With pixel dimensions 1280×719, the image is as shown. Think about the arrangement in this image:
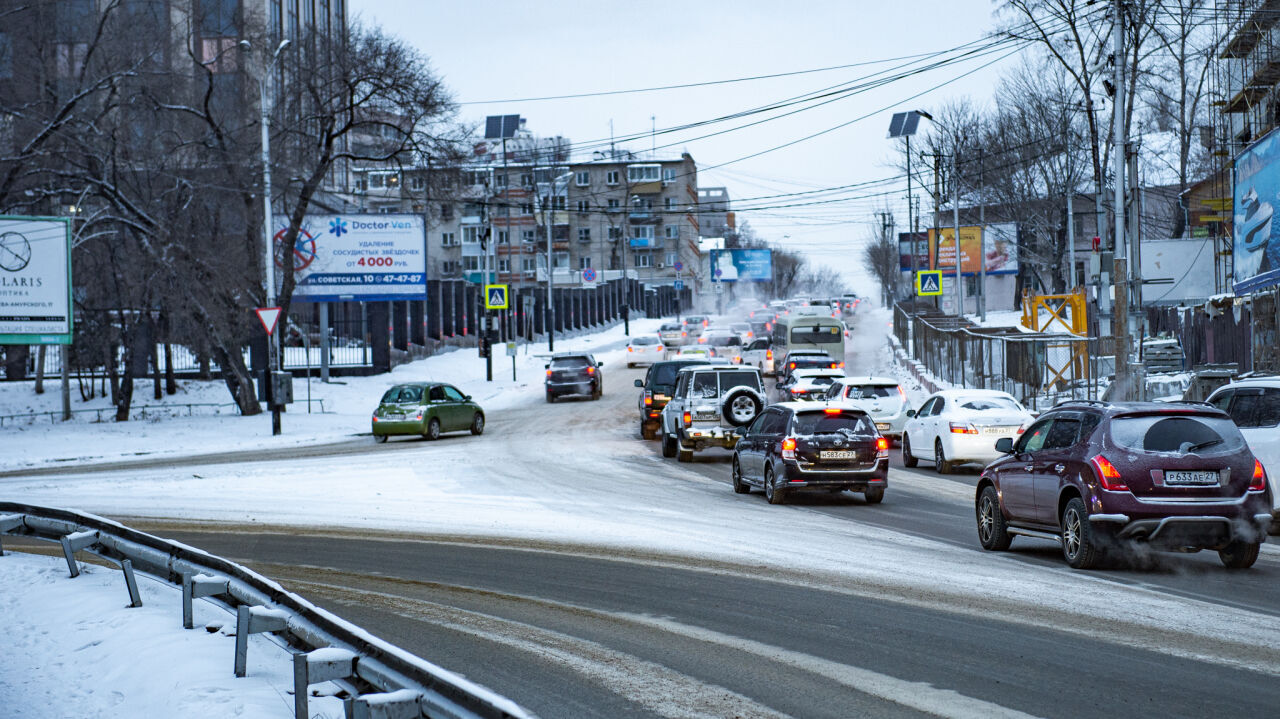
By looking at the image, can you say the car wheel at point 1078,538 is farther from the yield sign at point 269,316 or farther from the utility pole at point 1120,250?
the yield sign at point 269,316

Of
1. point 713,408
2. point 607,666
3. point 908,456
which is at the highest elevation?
point 713,408

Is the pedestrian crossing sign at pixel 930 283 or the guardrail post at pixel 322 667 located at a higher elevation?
the pedestrian crossing sign at pixel 930 283

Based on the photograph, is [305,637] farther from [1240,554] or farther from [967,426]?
[967,426]

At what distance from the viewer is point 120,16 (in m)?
41.4

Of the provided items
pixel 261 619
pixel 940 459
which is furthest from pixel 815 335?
pixel 261 619

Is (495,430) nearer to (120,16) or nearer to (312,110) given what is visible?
(312,110)

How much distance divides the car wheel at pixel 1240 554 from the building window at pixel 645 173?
13508 cm

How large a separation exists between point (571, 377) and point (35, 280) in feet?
63.7

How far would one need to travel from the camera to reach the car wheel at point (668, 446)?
28.3m

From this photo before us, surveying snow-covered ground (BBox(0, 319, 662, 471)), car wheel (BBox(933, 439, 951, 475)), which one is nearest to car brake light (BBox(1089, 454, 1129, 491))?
car wheel (BBox(933, 439, 951, 475))

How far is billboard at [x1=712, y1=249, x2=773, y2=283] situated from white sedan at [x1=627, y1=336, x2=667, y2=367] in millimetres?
66130

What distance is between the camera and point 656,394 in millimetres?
34281

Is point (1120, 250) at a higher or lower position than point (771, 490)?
higher

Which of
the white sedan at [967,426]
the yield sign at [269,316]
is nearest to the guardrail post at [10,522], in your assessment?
the white sedan at [967,426]
